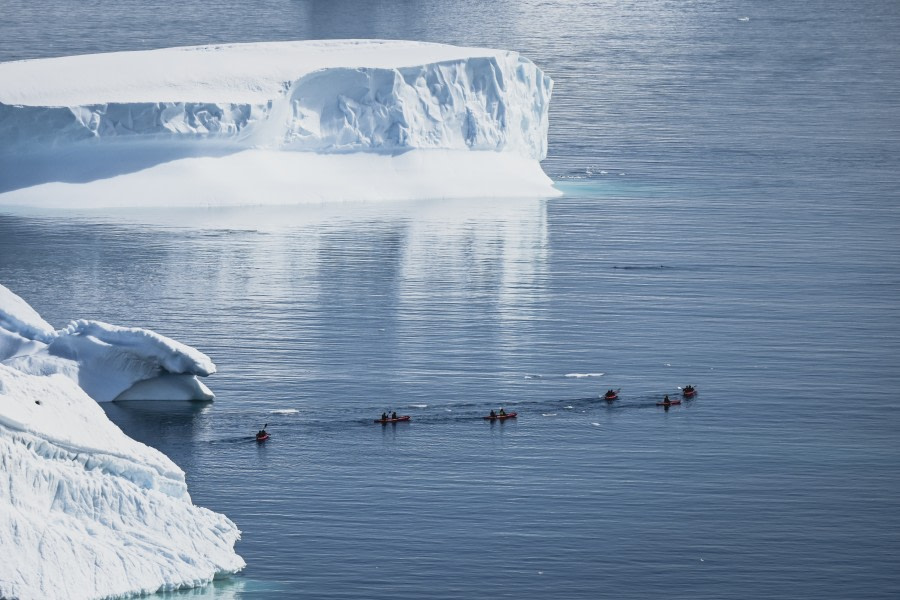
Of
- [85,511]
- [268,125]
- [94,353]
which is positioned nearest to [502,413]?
[94,353]

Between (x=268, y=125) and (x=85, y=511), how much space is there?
1498 inches

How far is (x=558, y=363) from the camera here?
44.7m

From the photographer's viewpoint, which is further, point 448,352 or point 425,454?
point 448,352

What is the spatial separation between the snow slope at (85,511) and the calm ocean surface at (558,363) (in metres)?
0.84

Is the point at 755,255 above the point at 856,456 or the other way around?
above

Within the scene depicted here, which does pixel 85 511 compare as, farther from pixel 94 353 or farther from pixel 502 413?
pixel 502 413

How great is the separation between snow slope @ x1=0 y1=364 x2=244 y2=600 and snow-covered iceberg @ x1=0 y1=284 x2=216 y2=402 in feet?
33.2

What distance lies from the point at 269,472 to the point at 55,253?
24.1 m

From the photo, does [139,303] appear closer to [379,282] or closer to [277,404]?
[379,282]

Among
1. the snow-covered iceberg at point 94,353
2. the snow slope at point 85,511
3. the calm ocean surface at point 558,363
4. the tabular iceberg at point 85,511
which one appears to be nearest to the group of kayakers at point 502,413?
the calm ocean surface at point 558,363

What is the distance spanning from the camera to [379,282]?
5512 cm

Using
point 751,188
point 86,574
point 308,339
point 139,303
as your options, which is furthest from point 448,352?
point 751,188

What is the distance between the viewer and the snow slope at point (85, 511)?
25406mm

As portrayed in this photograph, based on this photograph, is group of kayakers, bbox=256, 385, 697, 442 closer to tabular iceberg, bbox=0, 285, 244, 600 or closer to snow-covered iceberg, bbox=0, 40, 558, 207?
tabular iceberg, bbox=0, 285, 244, 600
